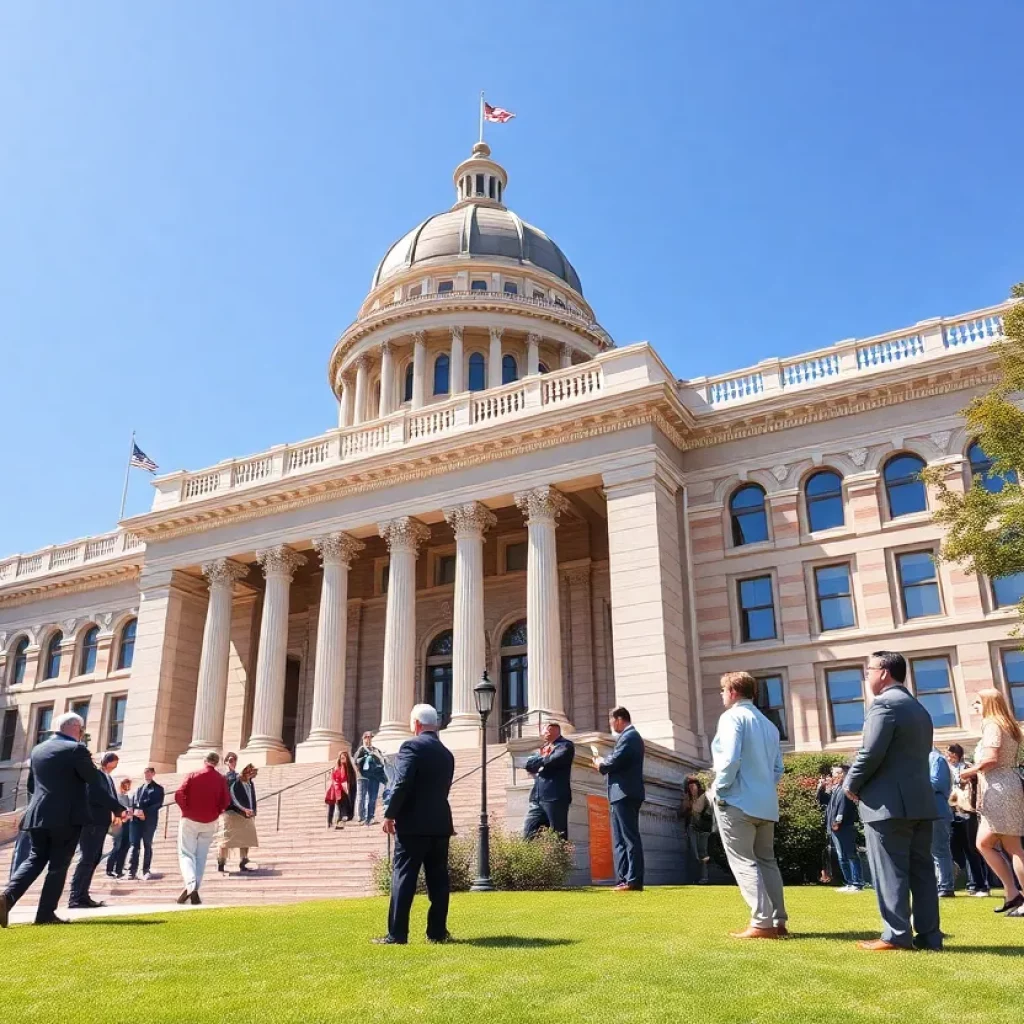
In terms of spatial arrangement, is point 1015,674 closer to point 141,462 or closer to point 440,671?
point 440,671

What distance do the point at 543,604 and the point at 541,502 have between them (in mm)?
3196

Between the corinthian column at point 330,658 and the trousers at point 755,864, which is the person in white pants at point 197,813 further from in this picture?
the corinthian column at point 330,658

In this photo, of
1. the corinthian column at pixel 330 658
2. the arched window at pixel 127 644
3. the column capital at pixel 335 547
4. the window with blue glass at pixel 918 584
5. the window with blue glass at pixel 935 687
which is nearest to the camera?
the window with blue glass at pixel 935 687

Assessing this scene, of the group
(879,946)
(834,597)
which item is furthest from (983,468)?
(879,946)

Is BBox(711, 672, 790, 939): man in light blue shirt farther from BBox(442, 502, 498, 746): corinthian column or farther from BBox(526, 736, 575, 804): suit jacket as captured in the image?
BBox(442, 502, 498, 746): corinthian column

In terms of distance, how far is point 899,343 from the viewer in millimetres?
28047

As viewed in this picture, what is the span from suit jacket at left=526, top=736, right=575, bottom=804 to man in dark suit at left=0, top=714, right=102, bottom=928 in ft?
21.4

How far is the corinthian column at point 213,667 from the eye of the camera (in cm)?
3238

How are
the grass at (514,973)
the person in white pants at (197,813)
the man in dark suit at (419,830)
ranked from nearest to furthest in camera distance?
the grass at (514,973), the man in dark suit at (419,830), the person in white pants at (197,813)

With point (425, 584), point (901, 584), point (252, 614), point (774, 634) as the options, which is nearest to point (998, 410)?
point (901, 584)

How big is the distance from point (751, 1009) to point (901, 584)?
77.1 feet

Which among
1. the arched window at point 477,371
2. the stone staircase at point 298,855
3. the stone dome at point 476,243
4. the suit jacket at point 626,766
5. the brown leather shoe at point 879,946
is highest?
the stone dome at point 476,243

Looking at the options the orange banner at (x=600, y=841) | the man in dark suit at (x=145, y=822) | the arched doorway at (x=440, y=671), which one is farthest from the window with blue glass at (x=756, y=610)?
the man in dark suit at (x=145, y=822)

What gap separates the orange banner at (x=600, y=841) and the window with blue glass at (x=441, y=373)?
117ft
